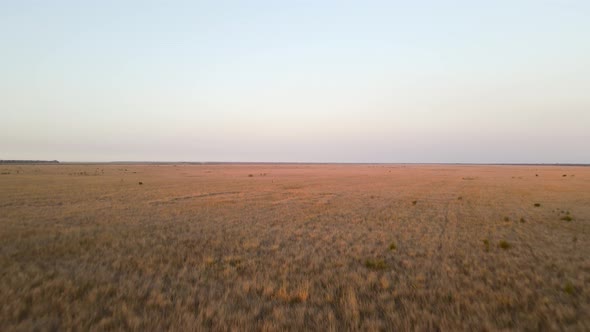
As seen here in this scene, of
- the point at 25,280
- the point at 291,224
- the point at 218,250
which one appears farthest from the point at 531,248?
the point at 25,280

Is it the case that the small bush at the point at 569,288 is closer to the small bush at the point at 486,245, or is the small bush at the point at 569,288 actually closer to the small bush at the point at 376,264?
the small bush at the point at 486,245

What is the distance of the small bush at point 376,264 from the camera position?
7293mm

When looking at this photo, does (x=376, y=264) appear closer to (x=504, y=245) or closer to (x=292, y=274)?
(x=292, y=274)

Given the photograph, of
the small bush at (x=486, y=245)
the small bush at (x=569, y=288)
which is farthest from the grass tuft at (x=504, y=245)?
the small bush at (x=569, y=288)

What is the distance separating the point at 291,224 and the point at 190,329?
8.41 m

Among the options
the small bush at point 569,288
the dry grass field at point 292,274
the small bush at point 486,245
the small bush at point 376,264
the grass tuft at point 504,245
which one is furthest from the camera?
the grass tuft at point 504,245

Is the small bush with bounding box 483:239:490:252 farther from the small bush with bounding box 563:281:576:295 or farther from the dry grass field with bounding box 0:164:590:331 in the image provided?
the small bush with bounding box 563:281:576:295

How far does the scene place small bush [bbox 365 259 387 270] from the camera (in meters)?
7.29

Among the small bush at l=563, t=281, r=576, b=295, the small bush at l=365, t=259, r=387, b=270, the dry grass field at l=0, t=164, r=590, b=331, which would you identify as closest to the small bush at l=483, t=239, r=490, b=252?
the dry grass field at l=0, t=164, r=590, b=331

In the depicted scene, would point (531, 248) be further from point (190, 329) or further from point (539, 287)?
point (190, 329)

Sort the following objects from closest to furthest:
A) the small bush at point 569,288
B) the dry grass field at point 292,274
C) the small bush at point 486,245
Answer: the dry grass field at point 292,274, the small bush at point 569,288, the small bush at point 486,245

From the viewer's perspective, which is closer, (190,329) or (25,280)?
(190,329)

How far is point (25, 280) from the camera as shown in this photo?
6.14 m

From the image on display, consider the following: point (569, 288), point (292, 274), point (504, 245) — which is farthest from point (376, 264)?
point (504, 245)
